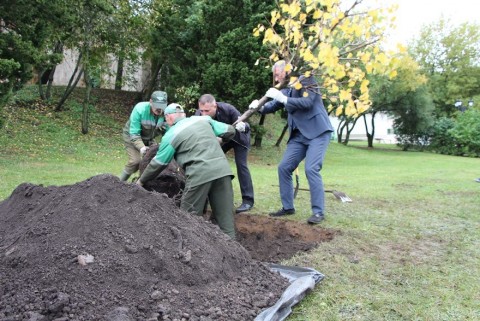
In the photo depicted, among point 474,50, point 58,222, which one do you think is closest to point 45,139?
point 58,222

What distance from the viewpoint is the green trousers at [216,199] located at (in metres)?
4.28

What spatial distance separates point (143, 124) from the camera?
6.15 metres

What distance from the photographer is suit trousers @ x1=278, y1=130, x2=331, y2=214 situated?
18.2 feet

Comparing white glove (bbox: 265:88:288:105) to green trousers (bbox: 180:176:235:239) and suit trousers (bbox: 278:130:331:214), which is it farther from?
green trousers (bbox: 180:176:235:239)

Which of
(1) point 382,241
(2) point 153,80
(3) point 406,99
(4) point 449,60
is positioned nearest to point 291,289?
(1) point 382,241

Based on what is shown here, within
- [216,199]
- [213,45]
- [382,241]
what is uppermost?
[213,45]

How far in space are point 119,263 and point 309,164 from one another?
3.15 m

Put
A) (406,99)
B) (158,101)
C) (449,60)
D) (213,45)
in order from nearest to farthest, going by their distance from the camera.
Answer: (158,101) → (213,45) → (406,99) → (449,60)

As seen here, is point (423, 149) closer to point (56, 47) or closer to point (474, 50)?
point (474, 50)

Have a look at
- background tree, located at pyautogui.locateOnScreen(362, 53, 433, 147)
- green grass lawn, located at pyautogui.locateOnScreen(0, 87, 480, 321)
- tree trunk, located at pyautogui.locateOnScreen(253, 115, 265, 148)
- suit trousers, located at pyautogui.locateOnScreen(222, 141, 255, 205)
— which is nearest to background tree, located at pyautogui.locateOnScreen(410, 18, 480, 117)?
background tree, located at pyautogui.locateOnScreen(362, 53, 433, 147)

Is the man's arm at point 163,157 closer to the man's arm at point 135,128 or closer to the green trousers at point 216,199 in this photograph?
the green trousers at point 216,199

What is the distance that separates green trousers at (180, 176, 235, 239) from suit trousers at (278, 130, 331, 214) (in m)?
1.41

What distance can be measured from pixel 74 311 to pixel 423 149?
3379 cm

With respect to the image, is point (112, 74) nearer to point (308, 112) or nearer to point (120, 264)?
point (308, 112)
